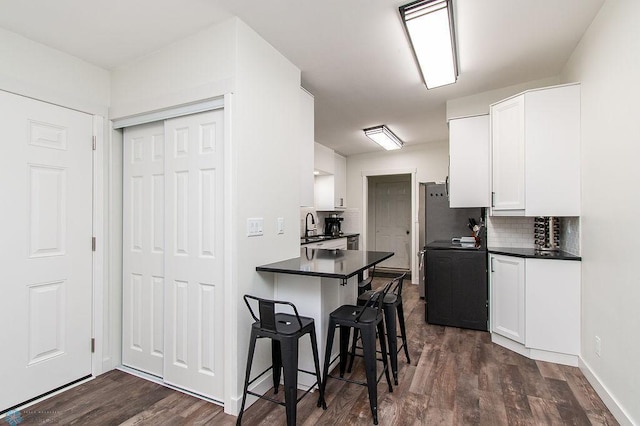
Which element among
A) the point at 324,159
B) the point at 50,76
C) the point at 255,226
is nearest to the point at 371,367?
the point at 255,226

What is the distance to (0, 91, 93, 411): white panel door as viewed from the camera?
2047 mm

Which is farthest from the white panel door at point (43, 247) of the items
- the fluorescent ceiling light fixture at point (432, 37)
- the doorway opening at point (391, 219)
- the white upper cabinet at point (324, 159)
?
the doorway opening at point (391, 219)

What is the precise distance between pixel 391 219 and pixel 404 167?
1.84m

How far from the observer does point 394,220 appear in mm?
7469

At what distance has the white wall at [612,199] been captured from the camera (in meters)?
1.72

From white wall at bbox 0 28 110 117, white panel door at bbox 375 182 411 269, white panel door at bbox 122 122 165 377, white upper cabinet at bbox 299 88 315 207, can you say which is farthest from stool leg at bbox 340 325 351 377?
white panel door at bbox 375 182 411 269

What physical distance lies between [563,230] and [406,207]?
4.38 meters

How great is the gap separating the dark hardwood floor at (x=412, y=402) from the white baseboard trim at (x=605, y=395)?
0.04 m

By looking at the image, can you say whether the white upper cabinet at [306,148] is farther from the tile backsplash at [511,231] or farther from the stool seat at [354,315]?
the tile backsplash at [511,231]

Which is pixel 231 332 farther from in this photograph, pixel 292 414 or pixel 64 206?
pixel 64 206

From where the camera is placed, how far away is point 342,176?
643 cm

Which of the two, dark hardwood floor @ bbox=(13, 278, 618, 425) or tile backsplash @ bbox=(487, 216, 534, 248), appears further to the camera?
tile backsplash @ bbox=(487, 216, 534, 248)

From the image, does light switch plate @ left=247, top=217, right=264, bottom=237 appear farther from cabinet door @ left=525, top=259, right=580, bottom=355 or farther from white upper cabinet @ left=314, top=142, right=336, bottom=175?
white upper cabinet @ left=314, top=142, right=336, bottom=175

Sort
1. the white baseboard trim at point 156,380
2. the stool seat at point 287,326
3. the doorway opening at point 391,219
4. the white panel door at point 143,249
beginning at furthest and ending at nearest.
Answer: the doorway opening at point 391,219
the white panel door at point 143,249
the white baseboard trim at point 156,380
the stool seat at point 287,326
